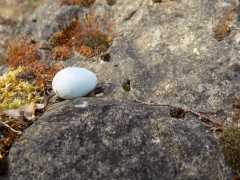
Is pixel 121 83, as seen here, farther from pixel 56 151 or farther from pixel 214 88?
pixel 56 151

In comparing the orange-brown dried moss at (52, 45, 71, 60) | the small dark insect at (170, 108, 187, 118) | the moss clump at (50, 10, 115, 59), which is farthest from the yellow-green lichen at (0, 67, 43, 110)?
Result: the small dark insect at (170, 108, 187, 118)

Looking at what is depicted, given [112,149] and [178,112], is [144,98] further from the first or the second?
[112,149]

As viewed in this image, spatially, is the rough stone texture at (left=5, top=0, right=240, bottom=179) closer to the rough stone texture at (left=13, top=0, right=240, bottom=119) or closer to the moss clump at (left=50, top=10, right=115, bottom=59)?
the rough stone texture at (left=13, top=0, right=240, bottom=119)

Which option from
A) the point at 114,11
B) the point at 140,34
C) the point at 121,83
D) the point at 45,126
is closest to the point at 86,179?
the point at 45,126

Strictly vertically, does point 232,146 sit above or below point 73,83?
below

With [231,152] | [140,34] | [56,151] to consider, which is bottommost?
[231,152]

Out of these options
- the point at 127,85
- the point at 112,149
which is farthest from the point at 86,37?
the point at 112,149
